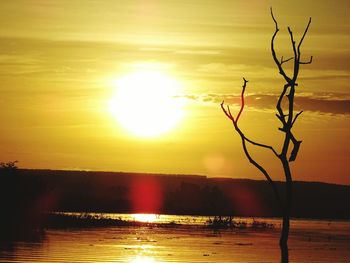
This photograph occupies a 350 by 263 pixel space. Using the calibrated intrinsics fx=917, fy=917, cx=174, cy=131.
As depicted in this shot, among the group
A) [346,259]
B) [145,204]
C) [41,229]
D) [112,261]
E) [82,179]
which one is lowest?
[112,261]

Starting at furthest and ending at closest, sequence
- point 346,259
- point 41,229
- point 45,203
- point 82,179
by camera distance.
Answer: point 82,179 < point 45,203 < point 41,229 < point 346,259

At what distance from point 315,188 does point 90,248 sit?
92908mm

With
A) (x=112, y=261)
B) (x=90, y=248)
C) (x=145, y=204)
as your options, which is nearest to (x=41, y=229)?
(x=90, y=248)

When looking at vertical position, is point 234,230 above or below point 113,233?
above

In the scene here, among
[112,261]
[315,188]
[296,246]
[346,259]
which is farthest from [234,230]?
[315,188]

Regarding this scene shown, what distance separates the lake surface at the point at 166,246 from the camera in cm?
3278

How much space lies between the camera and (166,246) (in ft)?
128

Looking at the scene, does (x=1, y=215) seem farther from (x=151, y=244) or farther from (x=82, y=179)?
(x=82, y=179)

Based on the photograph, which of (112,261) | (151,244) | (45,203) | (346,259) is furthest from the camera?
(45,203)

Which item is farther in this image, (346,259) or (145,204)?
(145,204)

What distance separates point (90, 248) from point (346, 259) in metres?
9.93

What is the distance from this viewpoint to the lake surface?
32781 mm

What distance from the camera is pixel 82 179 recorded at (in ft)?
498

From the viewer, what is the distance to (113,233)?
1854 inches
